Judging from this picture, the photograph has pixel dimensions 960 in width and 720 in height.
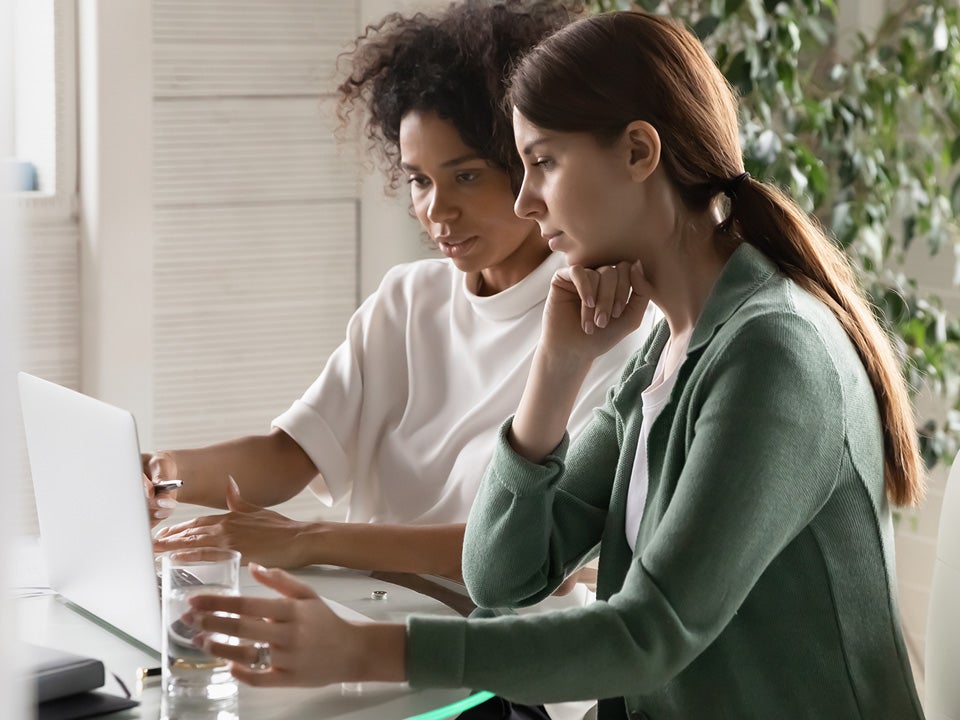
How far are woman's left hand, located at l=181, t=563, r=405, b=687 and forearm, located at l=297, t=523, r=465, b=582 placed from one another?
25.7 inches

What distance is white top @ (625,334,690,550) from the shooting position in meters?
1.44

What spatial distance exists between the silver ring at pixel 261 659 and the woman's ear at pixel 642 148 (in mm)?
597

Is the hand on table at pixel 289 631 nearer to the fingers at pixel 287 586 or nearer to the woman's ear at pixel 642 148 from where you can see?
the fingers at pixel 287 586

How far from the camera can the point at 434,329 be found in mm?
2158

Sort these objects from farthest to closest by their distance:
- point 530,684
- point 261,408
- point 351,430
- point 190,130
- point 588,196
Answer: point 261,408
point 190,130
point 351,430
point 588,196
point 530,684

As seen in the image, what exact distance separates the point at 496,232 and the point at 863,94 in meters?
1.11

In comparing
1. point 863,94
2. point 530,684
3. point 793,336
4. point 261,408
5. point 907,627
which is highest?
point 863,94

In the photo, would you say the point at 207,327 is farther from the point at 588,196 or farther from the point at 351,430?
the point at 588,196

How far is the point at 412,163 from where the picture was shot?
6.62ft

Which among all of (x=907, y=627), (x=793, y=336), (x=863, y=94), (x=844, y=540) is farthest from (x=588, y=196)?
(x=907, y=627)

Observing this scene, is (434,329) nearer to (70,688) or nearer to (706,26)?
(706,26)

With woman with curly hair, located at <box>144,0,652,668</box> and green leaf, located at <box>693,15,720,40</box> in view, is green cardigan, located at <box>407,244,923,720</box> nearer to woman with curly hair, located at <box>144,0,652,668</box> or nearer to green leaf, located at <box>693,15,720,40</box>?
woman with curly hair, located at <box>144,0,652,668</box>

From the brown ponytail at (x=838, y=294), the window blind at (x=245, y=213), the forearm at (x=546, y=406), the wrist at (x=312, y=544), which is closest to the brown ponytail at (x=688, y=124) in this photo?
the brown ponytail at (x=838, y=294)

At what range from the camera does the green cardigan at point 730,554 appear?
111cm
